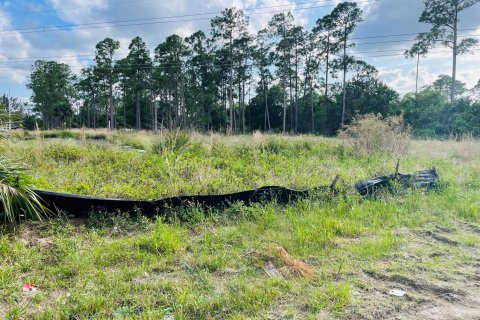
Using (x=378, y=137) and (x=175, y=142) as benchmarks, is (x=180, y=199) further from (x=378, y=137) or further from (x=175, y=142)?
(x=378, y=137)

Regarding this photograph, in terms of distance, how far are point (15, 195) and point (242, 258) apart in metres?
2.26

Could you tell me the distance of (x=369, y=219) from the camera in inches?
141

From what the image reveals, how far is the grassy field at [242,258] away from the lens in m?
1.86

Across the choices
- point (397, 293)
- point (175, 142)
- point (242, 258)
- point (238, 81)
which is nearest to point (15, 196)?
point (242, 258)

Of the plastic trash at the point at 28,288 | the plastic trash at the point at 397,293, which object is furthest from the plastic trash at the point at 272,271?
the plastic trash at the point at 28,288

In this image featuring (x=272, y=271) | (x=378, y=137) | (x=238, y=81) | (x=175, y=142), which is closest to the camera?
(x=272, y=271)

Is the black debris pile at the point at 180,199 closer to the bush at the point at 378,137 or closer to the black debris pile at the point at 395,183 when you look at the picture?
the black debris pile at the point at 395,183

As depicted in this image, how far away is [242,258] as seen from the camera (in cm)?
254

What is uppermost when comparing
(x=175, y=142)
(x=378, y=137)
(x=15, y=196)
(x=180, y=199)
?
(x=378, y=137)

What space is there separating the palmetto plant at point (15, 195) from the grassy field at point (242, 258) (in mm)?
143

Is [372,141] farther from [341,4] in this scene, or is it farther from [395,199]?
[341,4]

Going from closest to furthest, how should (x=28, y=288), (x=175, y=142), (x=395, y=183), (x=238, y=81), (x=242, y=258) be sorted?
(x=28, y=288) < (x=242, y=258) < (x=395, y=183) < (x=175, y=142) < (x=238, y=81)

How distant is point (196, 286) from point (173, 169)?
11.1 ft

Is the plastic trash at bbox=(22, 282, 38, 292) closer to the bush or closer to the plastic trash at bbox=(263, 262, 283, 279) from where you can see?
the plastic trash at bbox=(263, 262, 283, 279)
